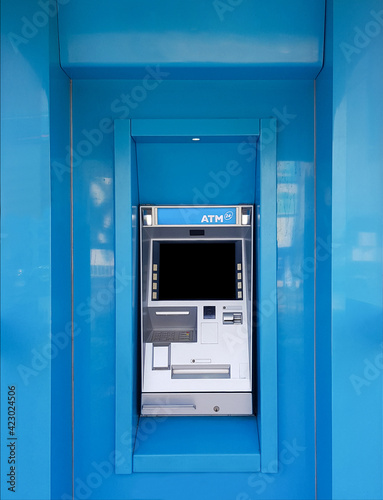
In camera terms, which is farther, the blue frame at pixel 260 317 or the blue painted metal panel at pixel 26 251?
the blue frame at pixel 260 317

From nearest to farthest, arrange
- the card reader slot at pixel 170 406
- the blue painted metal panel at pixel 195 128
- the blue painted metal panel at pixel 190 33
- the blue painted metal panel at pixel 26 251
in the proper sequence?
the blue painted metal panel at pixel 26 251
the blue painted metal panel at pixel 190 33
the blue painted metal panel at pixel 195 128
the card reader slot at pixel 170 406

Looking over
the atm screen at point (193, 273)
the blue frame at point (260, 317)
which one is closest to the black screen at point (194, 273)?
the atm screen at point (193, 273)

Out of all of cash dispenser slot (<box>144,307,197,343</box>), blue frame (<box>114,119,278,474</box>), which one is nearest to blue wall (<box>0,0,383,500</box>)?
blue frame (<box>114,119,278,474</box>)

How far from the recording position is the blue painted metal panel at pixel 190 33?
2.37 metres

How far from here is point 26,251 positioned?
2271mm

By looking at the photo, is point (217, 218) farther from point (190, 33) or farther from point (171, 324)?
point (190, 33)

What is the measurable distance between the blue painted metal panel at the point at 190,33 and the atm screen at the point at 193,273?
117 centimetres

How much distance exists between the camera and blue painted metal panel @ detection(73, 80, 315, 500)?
2.66 metres

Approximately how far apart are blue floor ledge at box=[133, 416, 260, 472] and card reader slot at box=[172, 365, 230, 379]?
1.12 ft

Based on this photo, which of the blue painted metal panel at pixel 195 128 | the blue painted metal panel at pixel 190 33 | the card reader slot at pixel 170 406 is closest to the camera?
the blue painted metal panel at pixel 190 33

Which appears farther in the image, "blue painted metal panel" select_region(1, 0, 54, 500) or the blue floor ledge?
the blue floor ledge

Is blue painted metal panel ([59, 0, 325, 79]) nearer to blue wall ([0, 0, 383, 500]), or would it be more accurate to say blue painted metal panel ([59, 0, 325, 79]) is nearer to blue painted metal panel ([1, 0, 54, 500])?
blue wall ([0, 0, 383, 500])

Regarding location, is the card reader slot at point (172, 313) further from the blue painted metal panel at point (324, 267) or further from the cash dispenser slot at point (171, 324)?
the blue painted metal panel at point (324, 267)

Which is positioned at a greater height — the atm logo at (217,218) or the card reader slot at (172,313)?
the atm logo at (217,218)
